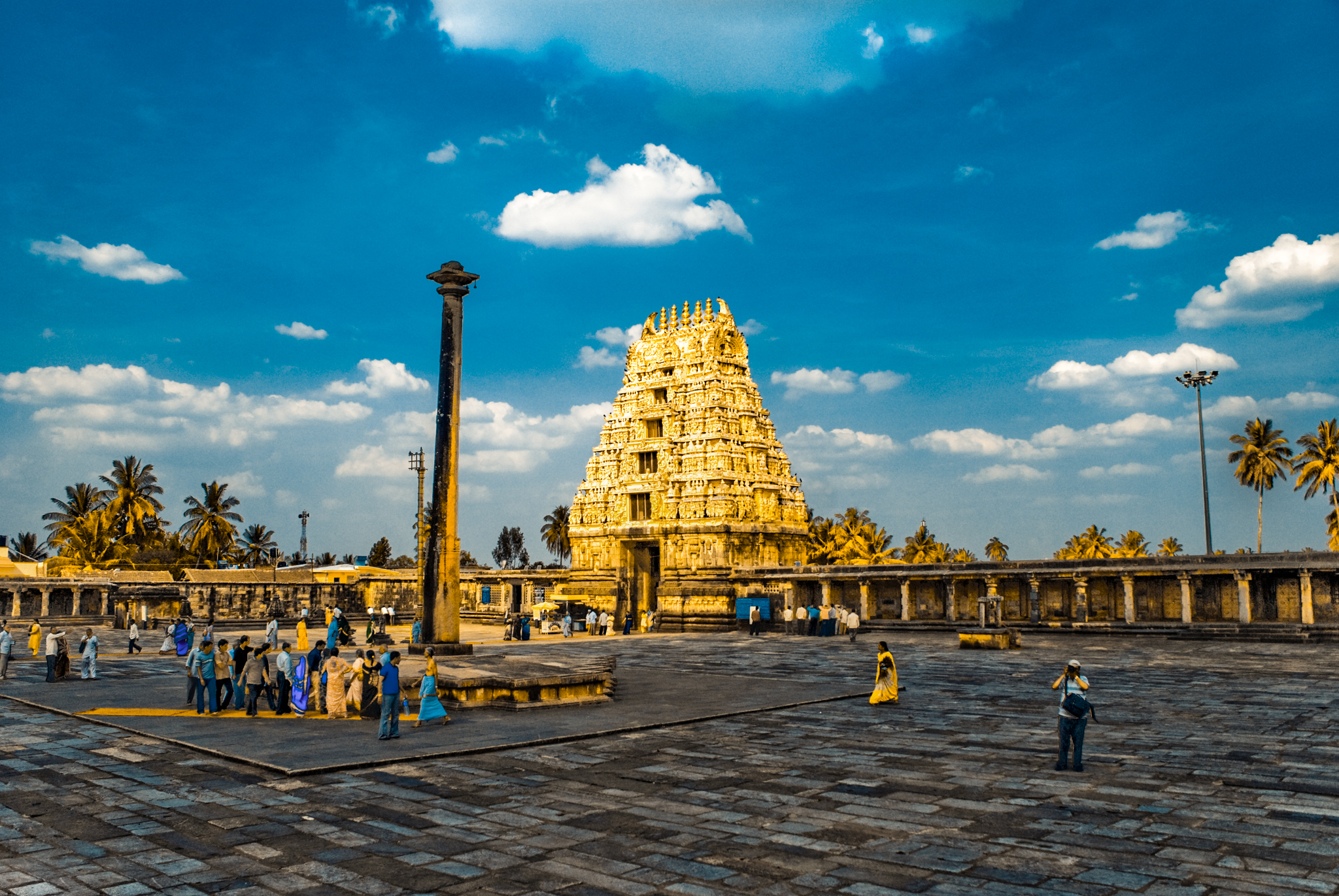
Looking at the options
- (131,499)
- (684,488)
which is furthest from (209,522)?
(684,488)

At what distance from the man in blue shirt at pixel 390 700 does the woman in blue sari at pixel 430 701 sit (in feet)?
3.37

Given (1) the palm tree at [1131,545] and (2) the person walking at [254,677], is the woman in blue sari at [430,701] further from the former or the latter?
(1) the palm tree at [1131,545]

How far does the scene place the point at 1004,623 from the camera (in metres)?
39.1

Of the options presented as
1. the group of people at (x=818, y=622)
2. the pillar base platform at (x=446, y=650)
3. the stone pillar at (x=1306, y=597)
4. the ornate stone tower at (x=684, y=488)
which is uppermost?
the ornate stone tower at (x=684, y=488)

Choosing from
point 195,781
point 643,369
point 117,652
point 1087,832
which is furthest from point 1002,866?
point 643,369

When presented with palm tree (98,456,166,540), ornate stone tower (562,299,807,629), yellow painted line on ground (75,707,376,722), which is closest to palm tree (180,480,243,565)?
palm tree (98,456,166,540)

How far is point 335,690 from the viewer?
1575cm

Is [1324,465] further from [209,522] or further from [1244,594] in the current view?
[209,522]

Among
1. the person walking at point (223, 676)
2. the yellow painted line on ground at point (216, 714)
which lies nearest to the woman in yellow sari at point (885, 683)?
the yellow painted line on ground at point (216, 714)

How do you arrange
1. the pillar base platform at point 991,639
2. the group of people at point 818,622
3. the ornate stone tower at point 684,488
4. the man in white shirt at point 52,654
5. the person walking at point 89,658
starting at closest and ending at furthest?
the man in white shirt at point 52,654
the person walking at point 89,658
the pillar base platform at point 991,639
the group of people at point 818,622
the ornate stone tower at point 684,488

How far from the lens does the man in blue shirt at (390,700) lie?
1312 centimetres

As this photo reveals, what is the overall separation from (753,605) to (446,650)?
24.0 metres

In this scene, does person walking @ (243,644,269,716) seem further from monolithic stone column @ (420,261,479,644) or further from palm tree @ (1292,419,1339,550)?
Result: palm tree @ (1292,419,1339,550)

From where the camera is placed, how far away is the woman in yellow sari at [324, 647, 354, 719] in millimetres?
15703
